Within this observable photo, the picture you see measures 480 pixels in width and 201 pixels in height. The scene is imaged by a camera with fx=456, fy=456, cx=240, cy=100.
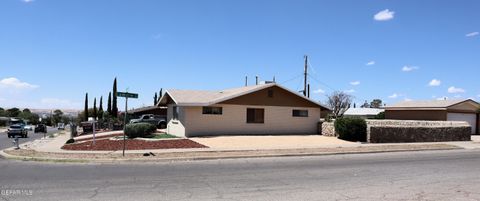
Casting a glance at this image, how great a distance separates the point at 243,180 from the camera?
37.5 ft

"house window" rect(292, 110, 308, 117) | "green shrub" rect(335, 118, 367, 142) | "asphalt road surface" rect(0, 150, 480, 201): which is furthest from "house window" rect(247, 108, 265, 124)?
"asphalt road surface" rect(0, 150, 480, 201)

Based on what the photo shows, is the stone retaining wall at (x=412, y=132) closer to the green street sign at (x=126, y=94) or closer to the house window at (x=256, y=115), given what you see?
the house window at (x=256, y=115)

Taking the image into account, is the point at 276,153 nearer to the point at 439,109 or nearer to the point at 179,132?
the point at 179,132

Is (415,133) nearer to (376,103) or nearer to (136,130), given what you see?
(136,130)

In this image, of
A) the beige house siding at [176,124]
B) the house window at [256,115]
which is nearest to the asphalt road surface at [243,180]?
the beige house siding at [176,124]

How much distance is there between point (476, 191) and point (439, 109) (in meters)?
28.8

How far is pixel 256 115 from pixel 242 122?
132cm

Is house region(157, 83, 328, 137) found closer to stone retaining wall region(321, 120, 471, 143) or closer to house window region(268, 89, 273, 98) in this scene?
house window region(268, 89, 273, 98)

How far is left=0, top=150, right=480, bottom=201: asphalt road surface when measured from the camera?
30.6ft

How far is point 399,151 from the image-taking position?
70.8 feet

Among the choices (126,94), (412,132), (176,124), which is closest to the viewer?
(126,94)

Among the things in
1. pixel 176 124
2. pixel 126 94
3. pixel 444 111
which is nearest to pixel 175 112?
pixel 176 124

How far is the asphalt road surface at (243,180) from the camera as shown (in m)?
9.33

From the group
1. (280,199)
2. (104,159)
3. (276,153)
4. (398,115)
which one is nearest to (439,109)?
(398,115)
